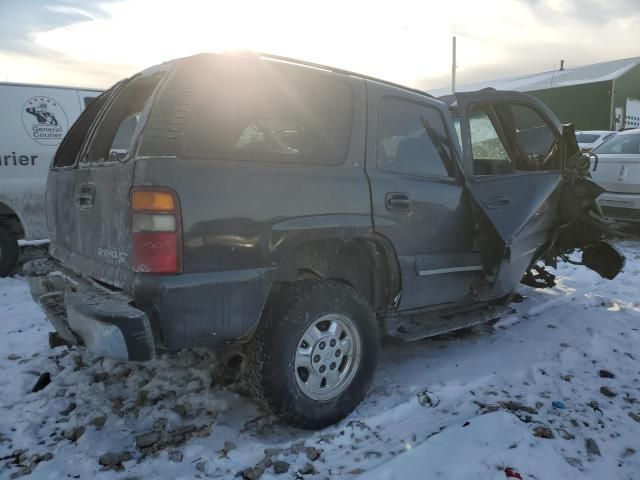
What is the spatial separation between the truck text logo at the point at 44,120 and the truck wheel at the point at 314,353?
463 centimetres

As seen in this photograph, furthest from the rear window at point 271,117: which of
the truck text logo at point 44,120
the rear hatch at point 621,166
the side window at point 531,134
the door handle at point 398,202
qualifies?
the rear hatch at point 621,166

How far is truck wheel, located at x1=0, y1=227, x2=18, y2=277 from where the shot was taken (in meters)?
5.77

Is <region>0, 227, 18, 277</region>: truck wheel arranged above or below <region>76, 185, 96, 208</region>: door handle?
below

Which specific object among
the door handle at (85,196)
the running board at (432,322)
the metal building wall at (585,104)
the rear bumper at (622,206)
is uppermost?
the metal building wall at (585,104)

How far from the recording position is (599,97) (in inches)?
1001

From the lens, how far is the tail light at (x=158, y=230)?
7.32 feet

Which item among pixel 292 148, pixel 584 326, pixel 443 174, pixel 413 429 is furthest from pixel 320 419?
pixel 584 326

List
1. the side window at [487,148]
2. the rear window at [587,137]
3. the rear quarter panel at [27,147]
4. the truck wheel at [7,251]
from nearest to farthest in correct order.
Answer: the side window at [487,148], the rear quarter panel at [27,147], the truck wheel at [7,251], the rear window at [587,137]

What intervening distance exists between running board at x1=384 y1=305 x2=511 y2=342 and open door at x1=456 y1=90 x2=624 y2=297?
0.18 meters

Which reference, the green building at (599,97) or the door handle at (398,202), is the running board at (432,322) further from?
the green building at (599,97)

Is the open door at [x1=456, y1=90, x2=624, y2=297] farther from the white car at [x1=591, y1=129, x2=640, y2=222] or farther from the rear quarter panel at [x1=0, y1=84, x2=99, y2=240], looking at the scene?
the rear quarter panel at [x1=0, y1=84, x2=99, y2=240]

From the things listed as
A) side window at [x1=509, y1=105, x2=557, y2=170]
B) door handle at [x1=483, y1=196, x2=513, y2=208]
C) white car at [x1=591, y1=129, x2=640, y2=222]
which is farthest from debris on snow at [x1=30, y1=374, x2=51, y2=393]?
white car at [x1=591, y1=129, x2=640, y2=222]

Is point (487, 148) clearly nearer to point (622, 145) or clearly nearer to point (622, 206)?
point (622, 206)

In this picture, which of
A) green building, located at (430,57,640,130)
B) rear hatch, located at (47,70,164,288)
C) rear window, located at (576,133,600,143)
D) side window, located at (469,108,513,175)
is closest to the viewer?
rear hatch, located at (47,70,164,288)
